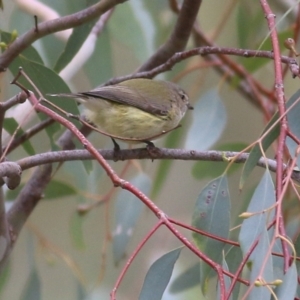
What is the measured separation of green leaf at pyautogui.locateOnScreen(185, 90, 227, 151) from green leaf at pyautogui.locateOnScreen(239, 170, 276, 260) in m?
0.78

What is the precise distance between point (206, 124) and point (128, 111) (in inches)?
15.2

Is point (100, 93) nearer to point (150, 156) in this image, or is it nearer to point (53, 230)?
point (150, 156)

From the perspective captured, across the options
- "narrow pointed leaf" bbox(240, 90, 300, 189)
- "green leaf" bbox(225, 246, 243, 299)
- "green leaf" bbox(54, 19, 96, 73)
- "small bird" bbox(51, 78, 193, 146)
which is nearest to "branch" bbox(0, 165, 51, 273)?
"small bird" bbox(51, 78, 193, 146)

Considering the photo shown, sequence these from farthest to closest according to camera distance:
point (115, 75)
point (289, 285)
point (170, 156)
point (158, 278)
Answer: point (115, 75) → point (170, 156) → point (158, 278) → point (289, 285)

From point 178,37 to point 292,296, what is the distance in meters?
0.80

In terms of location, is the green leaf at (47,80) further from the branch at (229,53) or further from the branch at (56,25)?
the branch at (229,53)

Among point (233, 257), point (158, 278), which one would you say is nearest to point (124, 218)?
point (233, 257)

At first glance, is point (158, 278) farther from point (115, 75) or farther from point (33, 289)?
point (115, 75)

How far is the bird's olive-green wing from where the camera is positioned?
4.42ft

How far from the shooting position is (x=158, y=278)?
3.05 ft

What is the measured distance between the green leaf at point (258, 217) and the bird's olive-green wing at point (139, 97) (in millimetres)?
550

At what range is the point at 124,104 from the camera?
4.59ft

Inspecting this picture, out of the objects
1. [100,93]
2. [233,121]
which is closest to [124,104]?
[100,93]

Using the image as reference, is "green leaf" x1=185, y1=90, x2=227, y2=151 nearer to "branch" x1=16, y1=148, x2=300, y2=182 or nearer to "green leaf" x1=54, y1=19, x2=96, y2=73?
"green leaf" x1=54, y1=19, x2=96, y2=73
